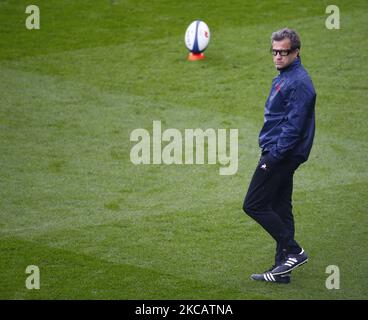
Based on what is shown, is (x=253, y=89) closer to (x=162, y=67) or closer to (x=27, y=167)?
(x=162, y=67)

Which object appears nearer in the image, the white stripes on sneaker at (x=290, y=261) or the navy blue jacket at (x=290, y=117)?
the navy blue jacket at (x=290, y=117)

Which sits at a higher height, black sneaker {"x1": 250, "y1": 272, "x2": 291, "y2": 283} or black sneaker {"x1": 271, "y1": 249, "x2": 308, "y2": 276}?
black sneaker {"x1": 271, "y1": 249, "x2": 308, "y2": 276}

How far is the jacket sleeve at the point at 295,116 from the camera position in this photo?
6.13m

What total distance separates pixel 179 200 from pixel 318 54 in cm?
520

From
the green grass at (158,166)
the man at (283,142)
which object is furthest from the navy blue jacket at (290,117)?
the green grass at (158,166)

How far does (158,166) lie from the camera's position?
9523 mm

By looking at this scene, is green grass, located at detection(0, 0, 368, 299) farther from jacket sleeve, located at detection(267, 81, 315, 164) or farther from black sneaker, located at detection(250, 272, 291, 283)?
jacket sleeve, located at detection(267, 81, 315, 164)

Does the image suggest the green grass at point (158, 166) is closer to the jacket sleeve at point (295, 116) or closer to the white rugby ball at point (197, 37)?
the white rugby ball at point (197, 37)

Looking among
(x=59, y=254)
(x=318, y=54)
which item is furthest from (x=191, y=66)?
(x=59, y=254)

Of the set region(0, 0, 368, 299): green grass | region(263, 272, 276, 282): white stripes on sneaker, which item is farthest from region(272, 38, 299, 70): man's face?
region(0, 0, 368, 299): green grass

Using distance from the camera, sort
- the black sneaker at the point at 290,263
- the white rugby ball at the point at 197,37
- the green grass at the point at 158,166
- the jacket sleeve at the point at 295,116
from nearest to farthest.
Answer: the jacket sleeve at the point at 295,116 < the black sneaker at the point at 290,263 < the green grass at the point at 158,166 < the white rugby ball at the point at 197,37

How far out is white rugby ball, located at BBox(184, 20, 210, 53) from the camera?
12266 mm

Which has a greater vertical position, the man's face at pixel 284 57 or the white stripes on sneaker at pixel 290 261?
the man's face at pixel 284 57

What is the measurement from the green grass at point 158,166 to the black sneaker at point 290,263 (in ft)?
0.51
